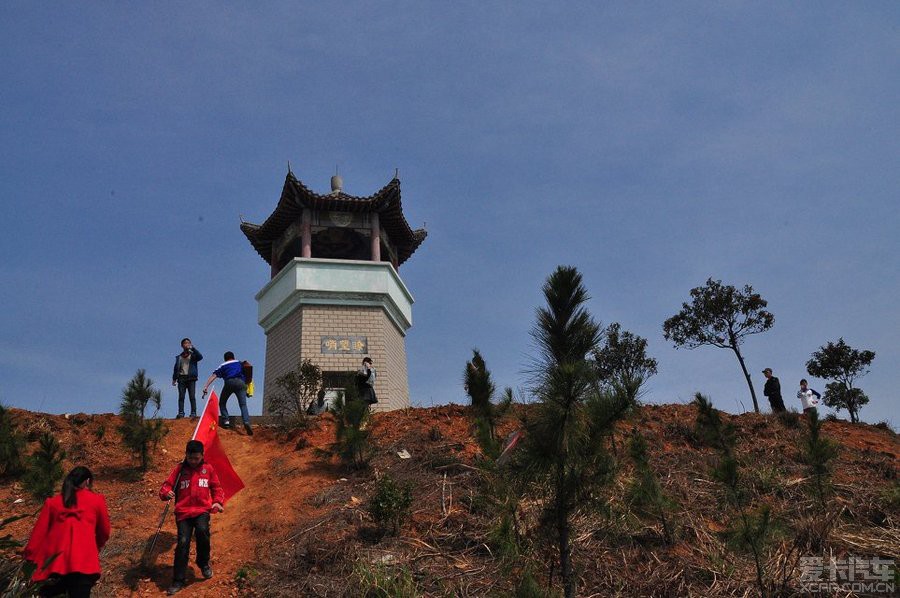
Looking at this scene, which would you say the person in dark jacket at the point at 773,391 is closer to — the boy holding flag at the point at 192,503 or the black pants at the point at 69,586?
the boy holding flag at the point at 192,503

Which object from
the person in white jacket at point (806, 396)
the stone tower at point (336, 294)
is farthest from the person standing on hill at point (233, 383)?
the person in white jacket at point (806, 396)

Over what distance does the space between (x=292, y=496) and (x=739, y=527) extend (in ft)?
19.4

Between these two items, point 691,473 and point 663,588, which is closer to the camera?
point 663,588

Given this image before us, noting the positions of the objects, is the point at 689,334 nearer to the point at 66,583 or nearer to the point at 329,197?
the point at 329,197

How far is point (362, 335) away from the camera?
18953 millimetres

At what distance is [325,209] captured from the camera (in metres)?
20.9

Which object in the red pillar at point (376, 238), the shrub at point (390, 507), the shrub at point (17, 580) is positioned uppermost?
the red pillar at point (376, 238)

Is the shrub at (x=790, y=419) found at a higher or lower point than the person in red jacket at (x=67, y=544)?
higher

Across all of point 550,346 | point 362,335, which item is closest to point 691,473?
point 550,346

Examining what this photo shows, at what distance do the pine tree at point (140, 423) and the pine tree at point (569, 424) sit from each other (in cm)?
751

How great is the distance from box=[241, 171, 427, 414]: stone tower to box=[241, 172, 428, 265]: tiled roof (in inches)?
1.2

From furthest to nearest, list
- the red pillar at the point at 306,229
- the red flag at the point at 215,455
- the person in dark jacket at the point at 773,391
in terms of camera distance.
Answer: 1. the red pillar at the point at 306,229
2. the person in dark jacket at the point at 773,391
3. the red flag at the point at 215,455

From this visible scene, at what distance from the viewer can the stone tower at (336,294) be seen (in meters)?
18.7

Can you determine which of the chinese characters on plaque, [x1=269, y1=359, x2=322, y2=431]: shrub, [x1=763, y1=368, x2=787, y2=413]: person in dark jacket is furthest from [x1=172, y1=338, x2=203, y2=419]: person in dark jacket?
[x1=763, y1=368, x2=787, y2=413]: person in dark jacket
